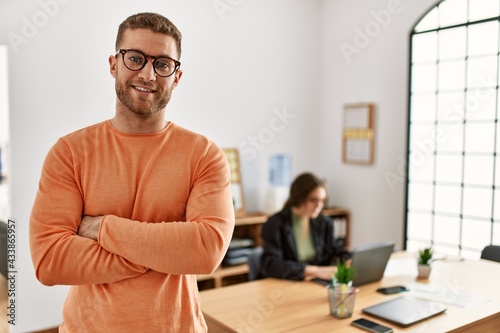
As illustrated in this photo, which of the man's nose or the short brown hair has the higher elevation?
the short brown hair

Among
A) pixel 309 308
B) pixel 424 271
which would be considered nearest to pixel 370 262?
pixel 424 271

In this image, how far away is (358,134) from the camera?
5.13 m

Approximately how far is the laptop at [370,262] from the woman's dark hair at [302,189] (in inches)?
22.8

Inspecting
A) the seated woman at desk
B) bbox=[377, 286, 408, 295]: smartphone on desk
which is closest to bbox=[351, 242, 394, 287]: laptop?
bbox=[377, 286, 408, 295]: smartphone on desk

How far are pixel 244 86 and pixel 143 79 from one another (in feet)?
11.7

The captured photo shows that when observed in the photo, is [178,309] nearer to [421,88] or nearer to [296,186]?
[296,186]

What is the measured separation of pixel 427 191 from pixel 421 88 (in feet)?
3.16

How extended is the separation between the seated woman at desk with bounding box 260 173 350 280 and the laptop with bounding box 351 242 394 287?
340 mm

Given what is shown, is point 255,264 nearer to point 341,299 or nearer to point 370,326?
point 341,299

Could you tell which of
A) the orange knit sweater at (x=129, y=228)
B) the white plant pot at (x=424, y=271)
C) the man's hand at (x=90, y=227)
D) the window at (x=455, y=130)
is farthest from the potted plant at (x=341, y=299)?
the window at (x=455, y=130)

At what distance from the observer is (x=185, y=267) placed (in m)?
1.42

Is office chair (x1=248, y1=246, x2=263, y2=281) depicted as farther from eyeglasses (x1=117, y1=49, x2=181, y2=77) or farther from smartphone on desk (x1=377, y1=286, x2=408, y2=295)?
eyeglasses (x1=117, y1=49, x2=181, y2=77)

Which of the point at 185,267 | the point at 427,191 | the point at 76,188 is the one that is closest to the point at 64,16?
the point at 76,188

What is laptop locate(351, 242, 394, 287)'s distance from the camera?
8.85 feet
